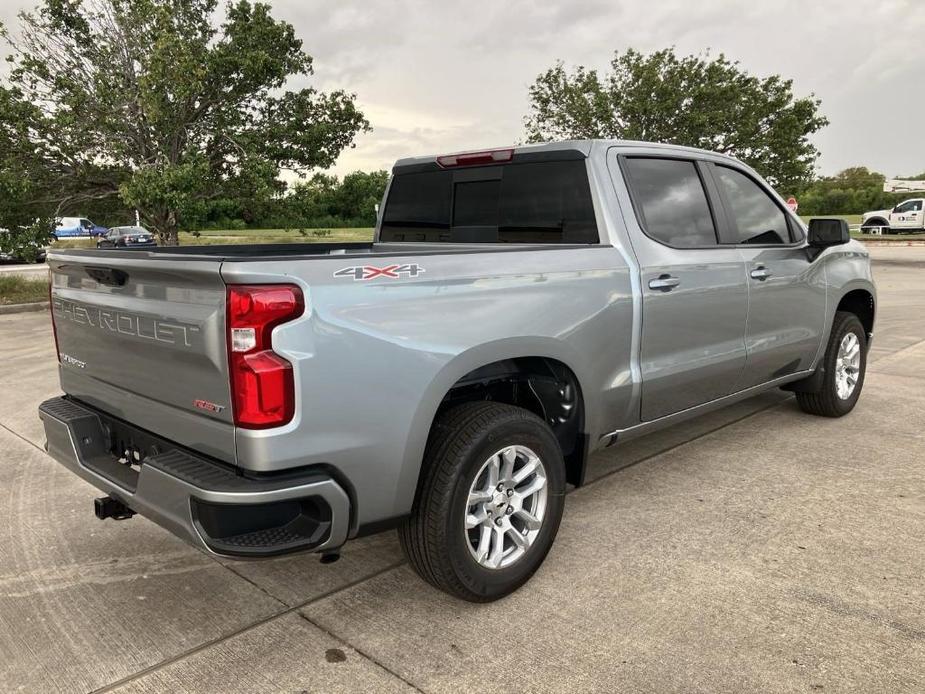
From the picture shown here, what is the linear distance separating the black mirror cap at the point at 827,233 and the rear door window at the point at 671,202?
3.33 feet

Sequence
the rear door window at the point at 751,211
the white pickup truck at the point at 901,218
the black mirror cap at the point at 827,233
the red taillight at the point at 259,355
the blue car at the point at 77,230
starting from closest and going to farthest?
the red taillight at the point at 259,355
the rear door window at the point at 751,211
the black mirror cap at the point at 827,233
the blue car at the point at 77,230
the white pickup truck at the point at 901,218

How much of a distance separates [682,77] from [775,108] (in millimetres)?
3030

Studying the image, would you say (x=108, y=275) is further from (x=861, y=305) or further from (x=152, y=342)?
(x=861, y=305)

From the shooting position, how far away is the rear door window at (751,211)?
4277 millimetres

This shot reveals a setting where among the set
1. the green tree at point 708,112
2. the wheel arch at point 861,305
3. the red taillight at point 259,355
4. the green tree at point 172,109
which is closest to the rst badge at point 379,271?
the red taillight at point 259,355

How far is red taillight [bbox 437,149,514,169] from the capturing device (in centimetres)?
385

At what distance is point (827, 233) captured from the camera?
15.3 feet

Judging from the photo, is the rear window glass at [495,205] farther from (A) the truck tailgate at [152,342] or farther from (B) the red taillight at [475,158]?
(A) the truck tailgate at [152,342]

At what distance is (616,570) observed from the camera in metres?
3.19

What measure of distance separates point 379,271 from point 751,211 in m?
2.94

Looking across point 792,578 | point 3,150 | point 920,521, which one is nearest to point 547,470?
point 792,578

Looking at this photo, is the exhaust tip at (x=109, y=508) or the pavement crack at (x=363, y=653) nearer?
the pavement crack at (x=363, y=653)

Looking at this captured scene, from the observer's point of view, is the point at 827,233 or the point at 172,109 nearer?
the point at 827,233

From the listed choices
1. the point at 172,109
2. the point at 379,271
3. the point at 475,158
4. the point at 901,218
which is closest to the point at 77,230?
the point at 172,109
